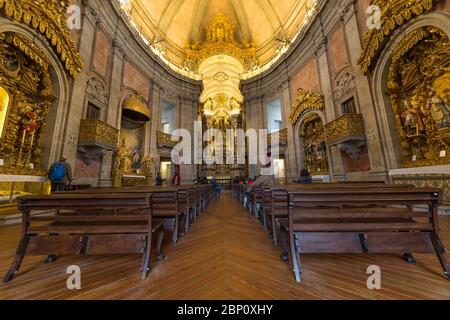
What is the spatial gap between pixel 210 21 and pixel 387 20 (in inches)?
565

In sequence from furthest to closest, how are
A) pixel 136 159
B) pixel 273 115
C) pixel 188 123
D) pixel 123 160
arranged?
pixel 273 115
pixel 188 123
pixel 136 159
pixel 123 160

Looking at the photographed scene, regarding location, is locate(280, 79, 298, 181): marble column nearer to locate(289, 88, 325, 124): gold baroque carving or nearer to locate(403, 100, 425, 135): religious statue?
locate(289, 88, 325, 124): gold baroque carving

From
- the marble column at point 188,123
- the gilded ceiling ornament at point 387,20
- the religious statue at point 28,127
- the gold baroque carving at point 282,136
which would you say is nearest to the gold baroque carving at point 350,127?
the gilded ceiling ornament at point 387,20

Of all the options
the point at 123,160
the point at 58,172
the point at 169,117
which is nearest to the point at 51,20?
the point at 58,172

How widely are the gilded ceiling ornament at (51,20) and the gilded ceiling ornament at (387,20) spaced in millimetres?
9463

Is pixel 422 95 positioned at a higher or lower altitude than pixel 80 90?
lower

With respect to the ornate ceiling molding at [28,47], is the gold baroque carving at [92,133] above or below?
below

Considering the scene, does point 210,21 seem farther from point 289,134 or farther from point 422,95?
point 422,95

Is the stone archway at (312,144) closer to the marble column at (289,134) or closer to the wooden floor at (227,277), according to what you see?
the marble column at (289,134)

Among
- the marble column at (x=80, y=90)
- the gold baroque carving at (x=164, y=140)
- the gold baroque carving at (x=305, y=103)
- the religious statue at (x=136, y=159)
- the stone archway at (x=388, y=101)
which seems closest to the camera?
the stone archway at (x=388, y=101)

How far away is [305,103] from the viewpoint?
9.20 metres

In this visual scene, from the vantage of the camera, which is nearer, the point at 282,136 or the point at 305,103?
the point at 305,103

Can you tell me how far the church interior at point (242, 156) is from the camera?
1.47 meters
